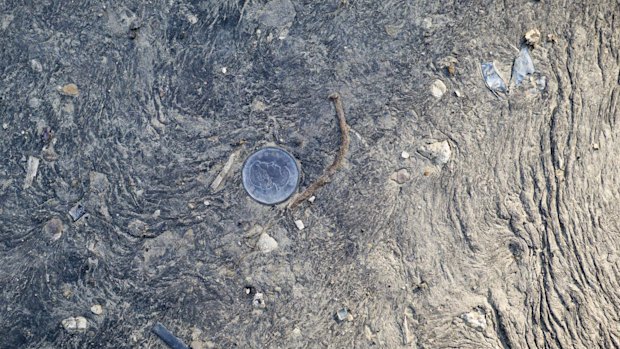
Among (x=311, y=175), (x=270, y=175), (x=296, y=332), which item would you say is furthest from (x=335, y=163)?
(x=296, y=332)

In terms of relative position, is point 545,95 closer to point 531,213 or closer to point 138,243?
point 531,213

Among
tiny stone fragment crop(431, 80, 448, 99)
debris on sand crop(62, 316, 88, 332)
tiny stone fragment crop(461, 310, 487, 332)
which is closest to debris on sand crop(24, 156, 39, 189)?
debris on sand crop(62, 316, 88, 332)

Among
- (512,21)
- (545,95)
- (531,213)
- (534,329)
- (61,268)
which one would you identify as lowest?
(61,268)

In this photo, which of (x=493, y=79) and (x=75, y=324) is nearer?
→ (x=75, y=324)

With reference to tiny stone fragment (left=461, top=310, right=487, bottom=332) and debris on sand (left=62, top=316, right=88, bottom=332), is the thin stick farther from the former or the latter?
debris on sand (left=62, top=316, right=88, bottom=332)

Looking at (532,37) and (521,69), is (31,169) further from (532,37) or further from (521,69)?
(532,37)

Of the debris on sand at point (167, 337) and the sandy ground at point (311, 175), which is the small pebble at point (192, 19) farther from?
the debris on sand at point (167, 337)

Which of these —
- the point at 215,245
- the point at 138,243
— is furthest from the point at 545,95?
the point at 138,243
